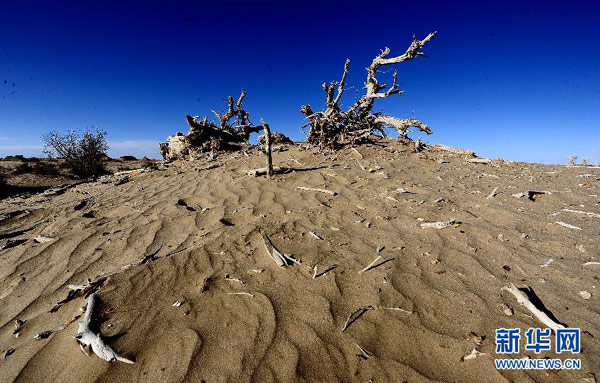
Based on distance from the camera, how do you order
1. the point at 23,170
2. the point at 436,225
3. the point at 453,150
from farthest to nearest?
the point at 23,170 → the point at 453,150 → the point at 436,225

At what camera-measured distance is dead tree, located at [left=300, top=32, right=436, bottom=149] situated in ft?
25.2

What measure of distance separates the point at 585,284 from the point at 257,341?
2.86 meters

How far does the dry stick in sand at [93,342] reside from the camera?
74.0 inches

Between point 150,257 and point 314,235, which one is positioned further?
point 314,235

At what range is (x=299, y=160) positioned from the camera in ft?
23.2

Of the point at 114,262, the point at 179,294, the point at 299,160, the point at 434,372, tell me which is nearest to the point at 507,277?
the point at 434,372

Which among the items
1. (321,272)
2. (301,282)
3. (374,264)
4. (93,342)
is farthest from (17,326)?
(374,264)

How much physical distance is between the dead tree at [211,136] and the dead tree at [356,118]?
235cm

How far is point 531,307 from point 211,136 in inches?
355

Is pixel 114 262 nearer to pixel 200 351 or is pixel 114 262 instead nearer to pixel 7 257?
pixel 7 257

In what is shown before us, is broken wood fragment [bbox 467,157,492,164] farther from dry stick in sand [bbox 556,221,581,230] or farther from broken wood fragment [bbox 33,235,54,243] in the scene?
broken wood fragment [bbox 33,235,54,243]

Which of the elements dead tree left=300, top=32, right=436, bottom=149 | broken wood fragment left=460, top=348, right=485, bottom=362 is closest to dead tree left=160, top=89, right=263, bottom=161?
dead tree left=300, top=32, right=436, bottom=149

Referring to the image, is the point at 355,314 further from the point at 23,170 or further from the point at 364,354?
the point at 23,170

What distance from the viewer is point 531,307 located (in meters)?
2.24
